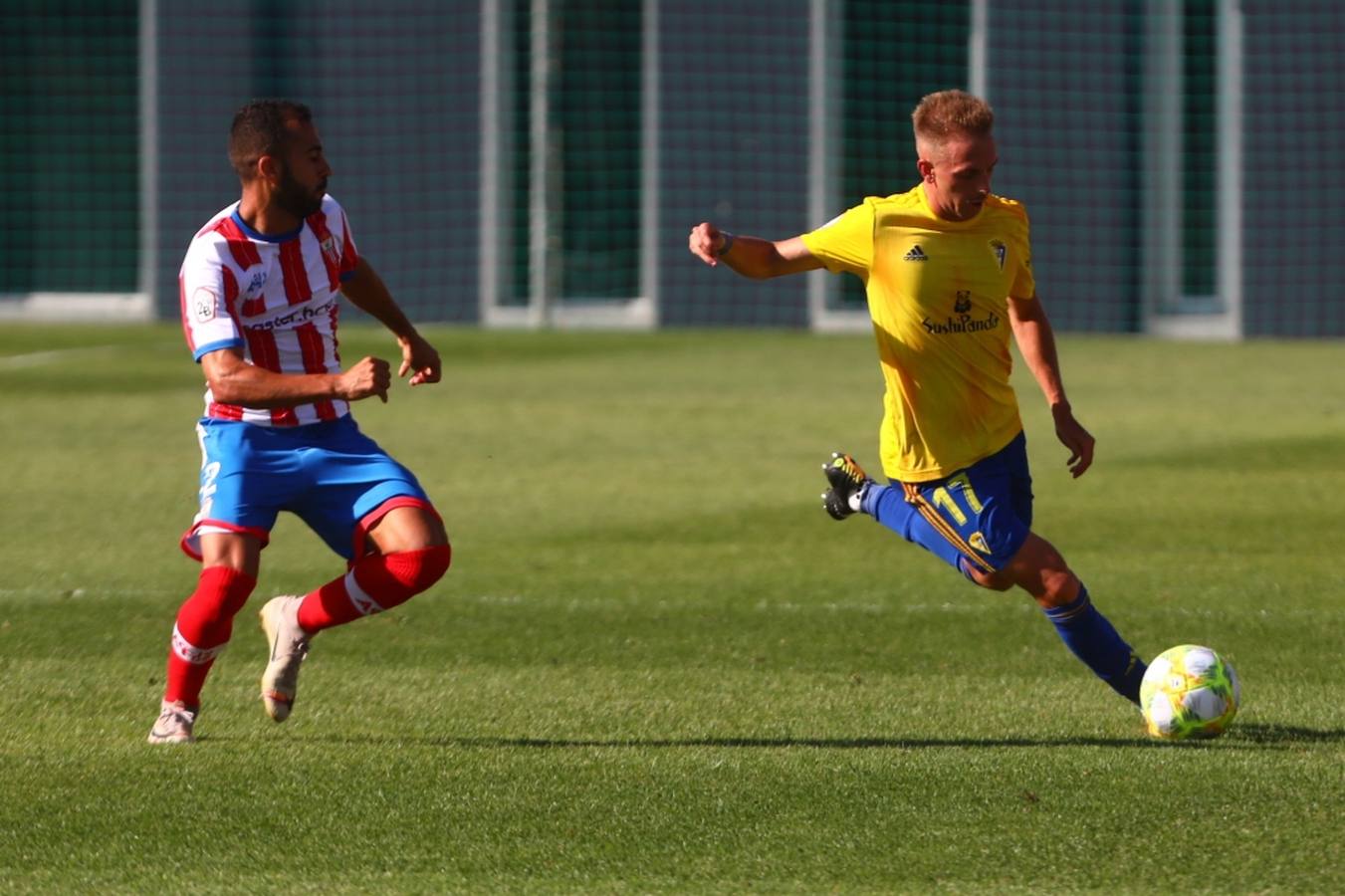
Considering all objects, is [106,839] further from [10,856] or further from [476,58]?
[476,58]

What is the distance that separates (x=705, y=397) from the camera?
49.8 ft

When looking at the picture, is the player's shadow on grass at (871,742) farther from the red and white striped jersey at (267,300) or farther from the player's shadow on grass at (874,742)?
the red and white striped jersey at (267,300)

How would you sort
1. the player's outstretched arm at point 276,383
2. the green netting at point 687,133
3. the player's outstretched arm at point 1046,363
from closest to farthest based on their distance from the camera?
the player's outstretched arm at point 276,383 → the player's outstretched arm at point 1046,363 → the green netting at point 687,133

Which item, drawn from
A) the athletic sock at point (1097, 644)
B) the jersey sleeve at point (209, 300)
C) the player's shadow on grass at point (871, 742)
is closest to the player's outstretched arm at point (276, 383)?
the jersey sleeve at point (209, 300)

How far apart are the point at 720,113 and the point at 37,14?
287 inches

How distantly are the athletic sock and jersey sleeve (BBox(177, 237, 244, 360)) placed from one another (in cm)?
223

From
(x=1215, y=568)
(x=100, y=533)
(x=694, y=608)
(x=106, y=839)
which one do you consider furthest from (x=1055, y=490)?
(x=106, y=839)

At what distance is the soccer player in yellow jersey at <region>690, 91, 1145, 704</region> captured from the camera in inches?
222

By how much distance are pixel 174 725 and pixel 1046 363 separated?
2.50m

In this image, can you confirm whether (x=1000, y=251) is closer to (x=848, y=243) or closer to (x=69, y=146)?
(x=848, y=243)

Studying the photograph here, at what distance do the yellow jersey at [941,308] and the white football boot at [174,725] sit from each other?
2.02 metres

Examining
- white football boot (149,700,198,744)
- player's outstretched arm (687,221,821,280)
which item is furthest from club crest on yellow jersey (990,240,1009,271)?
white football boot (149,700,198,744)

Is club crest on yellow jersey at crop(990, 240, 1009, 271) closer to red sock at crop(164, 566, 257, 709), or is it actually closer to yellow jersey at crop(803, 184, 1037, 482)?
yellow jersey at crop(803, 184, 1037, 482)

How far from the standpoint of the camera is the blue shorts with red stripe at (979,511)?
5.66 meters
